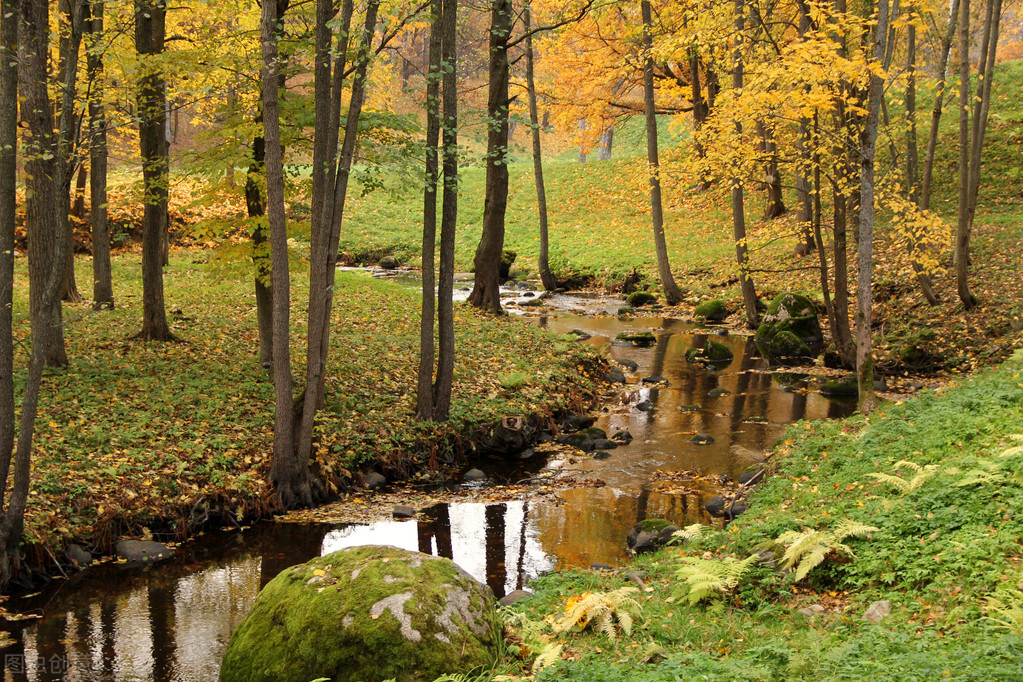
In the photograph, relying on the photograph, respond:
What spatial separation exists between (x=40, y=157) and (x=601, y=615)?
6.96 metres

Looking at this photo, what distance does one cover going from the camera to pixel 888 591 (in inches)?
236

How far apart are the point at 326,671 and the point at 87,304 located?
49.5 ft

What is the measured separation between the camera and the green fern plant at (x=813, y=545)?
651 centimetres

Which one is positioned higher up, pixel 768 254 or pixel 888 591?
pixel 768 254

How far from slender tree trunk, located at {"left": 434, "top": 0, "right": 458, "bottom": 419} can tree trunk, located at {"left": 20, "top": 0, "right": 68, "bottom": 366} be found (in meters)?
5.03

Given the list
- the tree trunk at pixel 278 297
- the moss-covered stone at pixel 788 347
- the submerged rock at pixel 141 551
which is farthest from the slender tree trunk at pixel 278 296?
the moss-covered stone at pixel 788 347

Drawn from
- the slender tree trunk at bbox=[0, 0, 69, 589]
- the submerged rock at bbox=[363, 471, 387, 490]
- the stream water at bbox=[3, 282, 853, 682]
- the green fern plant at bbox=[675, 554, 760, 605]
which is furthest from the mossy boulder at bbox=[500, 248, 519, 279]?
the green fern plant at bbox=[675, 554, 760, 605]

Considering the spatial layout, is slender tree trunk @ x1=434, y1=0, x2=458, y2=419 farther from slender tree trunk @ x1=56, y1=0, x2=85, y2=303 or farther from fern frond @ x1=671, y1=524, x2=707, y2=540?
fern frond @ x1=671, y1=524, x2=707, y2=540

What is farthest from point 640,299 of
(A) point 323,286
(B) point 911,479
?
(B) point 911,479

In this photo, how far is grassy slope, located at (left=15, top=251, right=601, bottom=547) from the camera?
9211 mm

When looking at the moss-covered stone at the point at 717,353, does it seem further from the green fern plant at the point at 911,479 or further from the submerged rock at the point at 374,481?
the green fern plant at the point at 911,479

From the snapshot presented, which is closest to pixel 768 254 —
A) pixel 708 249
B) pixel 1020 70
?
pixel 708 249

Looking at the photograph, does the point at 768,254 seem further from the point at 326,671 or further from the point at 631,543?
the point at 326,671

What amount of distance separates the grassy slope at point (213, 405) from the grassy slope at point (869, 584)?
462 cm
